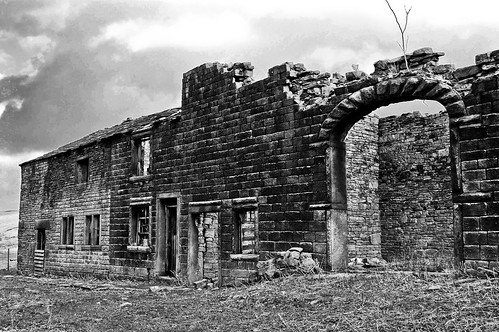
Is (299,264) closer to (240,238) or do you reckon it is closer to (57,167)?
(240,238)

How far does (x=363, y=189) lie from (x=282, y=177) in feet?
20.2

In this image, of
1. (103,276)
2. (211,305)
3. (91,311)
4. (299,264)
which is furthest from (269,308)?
(103,276)

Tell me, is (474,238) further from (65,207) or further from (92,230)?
(65,207)

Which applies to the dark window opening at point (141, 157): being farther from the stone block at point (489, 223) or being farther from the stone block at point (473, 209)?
the stone block at point (489, 223)

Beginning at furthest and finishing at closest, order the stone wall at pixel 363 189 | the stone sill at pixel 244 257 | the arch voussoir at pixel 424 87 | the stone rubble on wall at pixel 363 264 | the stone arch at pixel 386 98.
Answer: the stone wall at pixel 363 189 → the stone rubble on wall at pixel 363 264 → the stone sill at pixel 244 257 → the arch voussoir at pixel 424 87 → the stone arch at pixel 386 98

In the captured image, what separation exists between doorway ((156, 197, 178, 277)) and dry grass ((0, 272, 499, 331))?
3761 mm

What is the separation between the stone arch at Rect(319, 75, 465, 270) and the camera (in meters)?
9.78

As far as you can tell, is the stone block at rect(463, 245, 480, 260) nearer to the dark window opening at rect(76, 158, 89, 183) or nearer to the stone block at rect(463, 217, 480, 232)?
the stone block at rect(463, 217, 480, 232)

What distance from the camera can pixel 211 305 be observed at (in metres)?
10.2

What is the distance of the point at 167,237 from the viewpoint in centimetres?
1627

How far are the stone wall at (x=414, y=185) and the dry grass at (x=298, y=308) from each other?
7966 millimetres

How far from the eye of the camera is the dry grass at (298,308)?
23.4 ft

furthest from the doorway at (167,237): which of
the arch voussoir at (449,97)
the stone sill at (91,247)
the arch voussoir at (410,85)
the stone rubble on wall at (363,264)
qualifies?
the arch voussoir at (449,97)

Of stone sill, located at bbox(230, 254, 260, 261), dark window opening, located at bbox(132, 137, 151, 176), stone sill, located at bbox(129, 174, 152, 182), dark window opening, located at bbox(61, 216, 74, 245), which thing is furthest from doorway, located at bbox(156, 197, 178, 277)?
dark window opening, located at bbox(61, 216, 74, 245)
